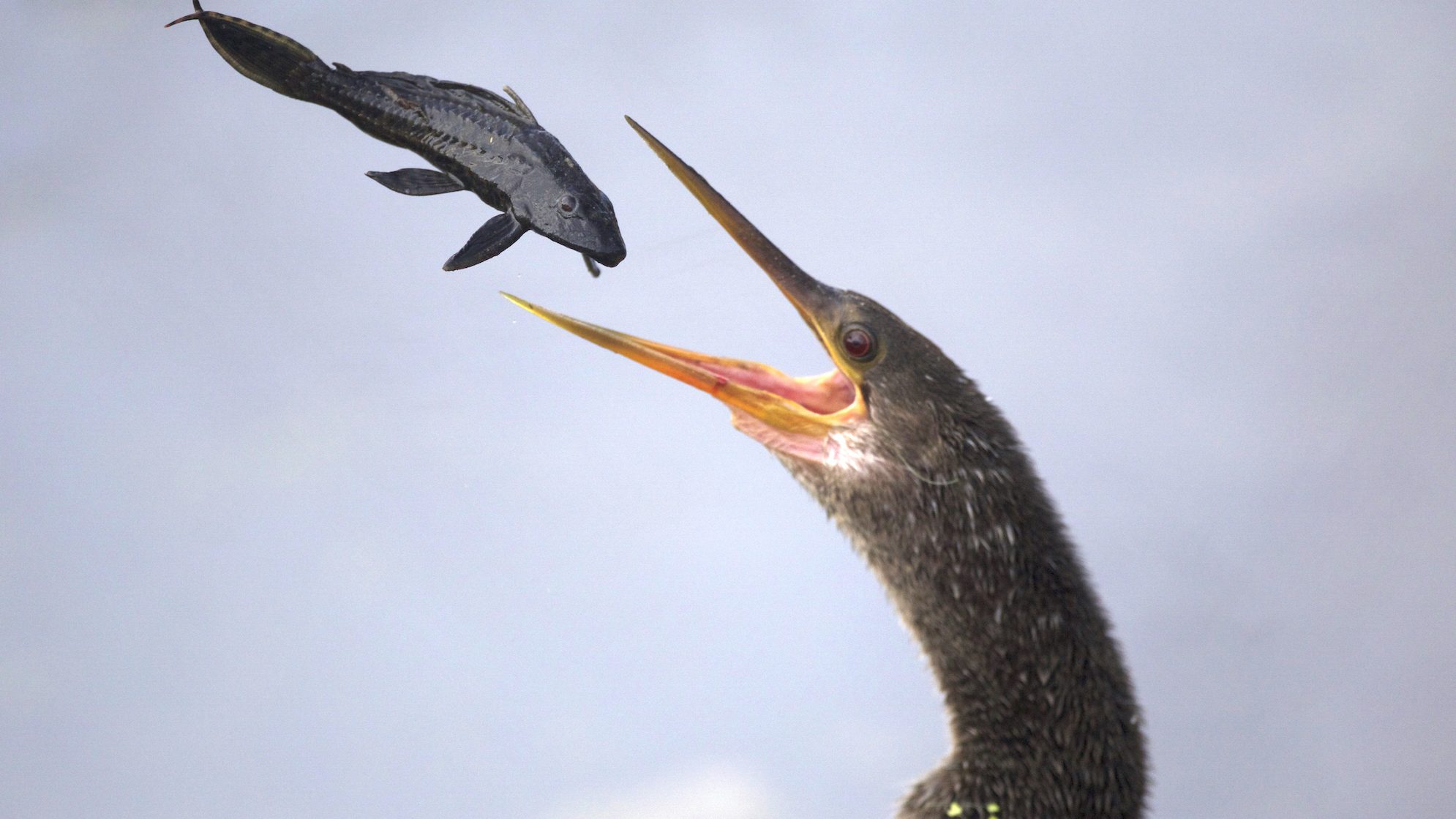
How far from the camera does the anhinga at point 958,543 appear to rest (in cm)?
260

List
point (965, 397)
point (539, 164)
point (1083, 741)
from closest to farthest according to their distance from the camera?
point (1083, 741) < point (965, 397) < point (539, 164)

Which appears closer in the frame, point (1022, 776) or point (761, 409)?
point (1022, 776)

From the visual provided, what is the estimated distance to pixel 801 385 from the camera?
2.95 m

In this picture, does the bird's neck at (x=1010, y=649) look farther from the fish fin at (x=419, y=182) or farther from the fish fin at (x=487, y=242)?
the fish fin at (x=419, y=182)

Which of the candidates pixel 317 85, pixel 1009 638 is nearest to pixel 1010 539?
pixel 1009 638

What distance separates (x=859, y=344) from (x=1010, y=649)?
0.73 meters

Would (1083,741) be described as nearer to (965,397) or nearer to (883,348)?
(965,397)

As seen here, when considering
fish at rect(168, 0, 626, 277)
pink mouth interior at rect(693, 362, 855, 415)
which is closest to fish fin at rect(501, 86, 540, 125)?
fish at rect(168, 0, 626, 277)

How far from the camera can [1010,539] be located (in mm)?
2635

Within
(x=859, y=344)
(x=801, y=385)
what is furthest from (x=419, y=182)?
(x=859, y=344)

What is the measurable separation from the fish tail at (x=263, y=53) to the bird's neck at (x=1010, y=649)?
1.75 m

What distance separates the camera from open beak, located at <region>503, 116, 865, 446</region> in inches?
111

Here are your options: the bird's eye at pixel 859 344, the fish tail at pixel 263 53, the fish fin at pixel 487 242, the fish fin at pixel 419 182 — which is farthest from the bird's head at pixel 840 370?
the fish tail at pixel 263 53

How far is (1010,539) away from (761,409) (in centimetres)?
62
